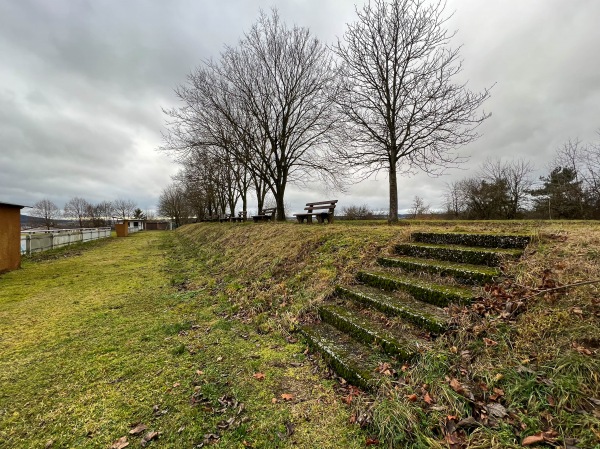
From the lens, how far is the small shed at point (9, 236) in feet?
26.7

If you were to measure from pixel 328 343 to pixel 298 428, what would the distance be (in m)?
1.15

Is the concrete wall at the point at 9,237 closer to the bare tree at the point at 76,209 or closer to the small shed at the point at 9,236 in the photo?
the small shed at the point at 9,236

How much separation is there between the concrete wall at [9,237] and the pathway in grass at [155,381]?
4.57 meters

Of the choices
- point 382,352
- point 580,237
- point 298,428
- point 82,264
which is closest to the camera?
point 298,428

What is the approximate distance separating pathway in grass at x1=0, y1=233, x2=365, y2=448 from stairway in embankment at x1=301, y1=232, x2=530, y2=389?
0.43 meters

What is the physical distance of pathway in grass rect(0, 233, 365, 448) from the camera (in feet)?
7.21

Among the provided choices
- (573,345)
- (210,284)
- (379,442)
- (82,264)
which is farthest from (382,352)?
(82,264)

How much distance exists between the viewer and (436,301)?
328 centimetres

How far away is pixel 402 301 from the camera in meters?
3.53

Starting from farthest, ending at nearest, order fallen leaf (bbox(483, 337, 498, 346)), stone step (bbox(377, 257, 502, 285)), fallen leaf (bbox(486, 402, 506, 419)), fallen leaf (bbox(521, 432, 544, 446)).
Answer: stone step (bbox(377, 257, 502, 285)) → fallen leaf (bbox(483, 337, 498, 346)) → fallen leaf (bbox(486, 402, 506, 419)) → fallen leaf (bbox(521, 432, 544, 446))

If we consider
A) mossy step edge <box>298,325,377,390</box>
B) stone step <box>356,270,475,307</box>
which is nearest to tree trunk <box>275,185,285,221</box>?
stone step <box>356,270,475,307</box>

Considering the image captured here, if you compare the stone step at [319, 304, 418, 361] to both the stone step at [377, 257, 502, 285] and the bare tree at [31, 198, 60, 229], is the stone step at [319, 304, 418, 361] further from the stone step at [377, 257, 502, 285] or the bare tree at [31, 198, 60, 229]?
the bare tree at [31, 198, 60, 229]

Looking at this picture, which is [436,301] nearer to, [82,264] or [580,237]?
[580,237]

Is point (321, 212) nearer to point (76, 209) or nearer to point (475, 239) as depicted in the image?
point (475, 239)
